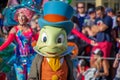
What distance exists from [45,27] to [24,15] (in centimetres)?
201

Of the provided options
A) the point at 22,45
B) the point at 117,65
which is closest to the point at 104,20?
the point at 117,65

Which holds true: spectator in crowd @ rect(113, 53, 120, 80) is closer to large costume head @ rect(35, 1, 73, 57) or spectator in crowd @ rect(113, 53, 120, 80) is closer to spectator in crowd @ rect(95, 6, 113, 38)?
spectator in crowd @ rect(95, 6, 113, 38)

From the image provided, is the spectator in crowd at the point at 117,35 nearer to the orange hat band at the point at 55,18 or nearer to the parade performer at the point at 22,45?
the parade performer at the point at 22,45

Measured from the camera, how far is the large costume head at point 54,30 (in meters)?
6.75

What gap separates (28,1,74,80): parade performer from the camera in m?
6.75

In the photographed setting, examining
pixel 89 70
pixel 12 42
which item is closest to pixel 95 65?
pixel 89 70

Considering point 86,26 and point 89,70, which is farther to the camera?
point 86,26

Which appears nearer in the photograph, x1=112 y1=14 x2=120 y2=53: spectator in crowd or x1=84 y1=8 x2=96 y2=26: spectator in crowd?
x1=112 y1=14 x2=120 y2=53: spectator in crowd

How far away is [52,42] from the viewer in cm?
675

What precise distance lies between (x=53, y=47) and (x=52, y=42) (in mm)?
69

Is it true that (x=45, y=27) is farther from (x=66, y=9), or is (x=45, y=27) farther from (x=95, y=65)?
(x=95, y=65)

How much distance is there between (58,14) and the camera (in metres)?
6.81

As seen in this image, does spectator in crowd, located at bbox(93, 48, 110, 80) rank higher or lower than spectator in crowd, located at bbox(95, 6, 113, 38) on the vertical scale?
lower

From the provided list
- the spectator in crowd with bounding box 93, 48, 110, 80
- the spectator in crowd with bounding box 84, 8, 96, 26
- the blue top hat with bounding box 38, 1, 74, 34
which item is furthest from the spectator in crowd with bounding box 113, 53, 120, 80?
the blue top hat with bounding box 38, 1, 74, 34
